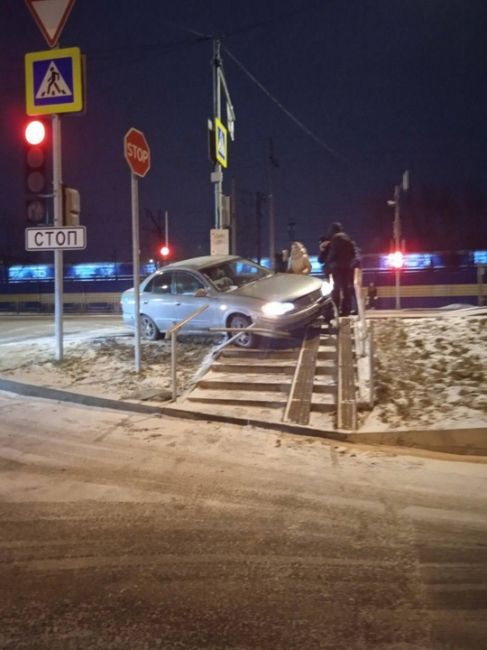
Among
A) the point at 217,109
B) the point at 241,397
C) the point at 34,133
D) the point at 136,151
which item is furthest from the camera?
Answer: the point at 217,109

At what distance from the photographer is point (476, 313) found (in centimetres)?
1082

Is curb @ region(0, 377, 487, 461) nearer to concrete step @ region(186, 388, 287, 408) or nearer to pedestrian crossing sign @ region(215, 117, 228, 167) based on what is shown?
concrete step @ region(186, 388, 287, 408)

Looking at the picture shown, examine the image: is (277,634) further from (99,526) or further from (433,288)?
(433,288)

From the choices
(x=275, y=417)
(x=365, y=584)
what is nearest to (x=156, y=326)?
(x=275, y=417)

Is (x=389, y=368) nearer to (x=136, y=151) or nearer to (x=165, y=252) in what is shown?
(x=136, y=151)

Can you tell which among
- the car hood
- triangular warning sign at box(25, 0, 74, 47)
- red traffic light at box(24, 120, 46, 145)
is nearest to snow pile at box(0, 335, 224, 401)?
the car hood

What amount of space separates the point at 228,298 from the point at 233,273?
1.26 m

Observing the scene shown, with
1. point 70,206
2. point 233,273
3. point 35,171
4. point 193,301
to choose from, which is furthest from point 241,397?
point 35,171

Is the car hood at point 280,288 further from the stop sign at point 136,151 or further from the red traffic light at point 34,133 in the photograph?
the red traffic light at point 34,133

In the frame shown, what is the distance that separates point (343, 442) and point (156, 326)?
5.70 meters

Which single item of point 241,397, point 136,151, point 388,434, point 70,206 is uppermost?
point 136,151

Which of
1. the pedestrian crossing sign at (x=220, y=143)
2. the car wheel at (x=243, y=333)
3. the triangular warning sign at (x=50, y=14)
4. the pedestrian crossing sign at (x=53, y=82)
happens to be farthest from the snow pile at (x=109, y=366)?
the pedestrian crossing sign at (x=220, y=143)

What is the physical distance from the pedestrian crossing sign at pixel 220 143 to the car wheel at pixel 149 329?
532 centimetres

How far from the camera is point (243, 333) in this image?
406 inches
